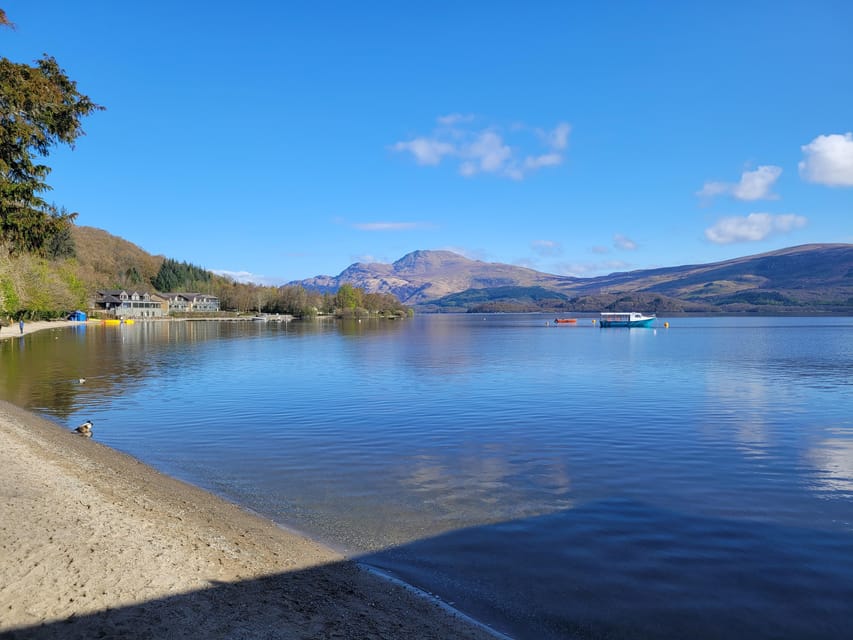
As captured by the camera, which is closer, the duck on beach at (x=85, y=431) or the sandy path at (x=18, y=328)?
the duck on beach at (x=85, y=431)

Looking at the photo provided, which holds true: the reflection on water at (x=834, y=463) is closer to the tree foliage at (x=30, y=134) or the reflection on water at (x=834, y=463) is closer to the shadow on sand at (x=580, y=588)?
the shadow on sand at (x=580, y=588)

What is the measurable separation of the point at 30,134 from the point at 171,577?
20.9 meters

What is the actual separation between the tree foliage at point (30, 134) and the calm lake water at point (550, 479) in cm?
808

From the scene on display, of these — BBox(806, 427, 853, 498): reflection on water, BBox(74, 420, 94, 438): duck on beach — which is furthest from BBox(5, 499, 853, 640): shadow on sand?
BBox(74, 420, 94, 438): duck on beach

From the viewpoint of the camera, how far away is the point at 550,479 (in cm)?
1589

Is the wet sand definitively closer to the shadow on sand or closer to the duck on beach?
the shadow on sand

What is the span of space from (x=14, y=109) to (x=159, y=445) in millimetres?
13666

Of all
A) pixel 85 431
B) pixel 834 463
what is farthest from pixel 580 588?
pixel 85 431

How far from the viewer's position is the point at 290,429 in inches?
907

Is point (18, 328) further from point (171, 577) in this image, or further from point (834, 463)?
point (834, 463)

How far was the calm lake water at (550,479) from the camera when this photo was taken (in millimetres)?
9180

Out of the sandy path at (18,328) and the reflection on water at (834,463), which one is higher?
the sandy path at (18,328)

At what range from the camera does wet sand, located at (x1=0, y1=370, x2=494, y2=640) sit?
7.08m

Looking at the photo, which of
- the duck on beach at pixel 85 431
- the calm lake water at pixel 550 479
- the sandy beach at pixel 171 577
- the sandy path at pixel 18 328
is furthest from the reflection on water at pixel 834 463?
the sandy path at pixel 18 328
